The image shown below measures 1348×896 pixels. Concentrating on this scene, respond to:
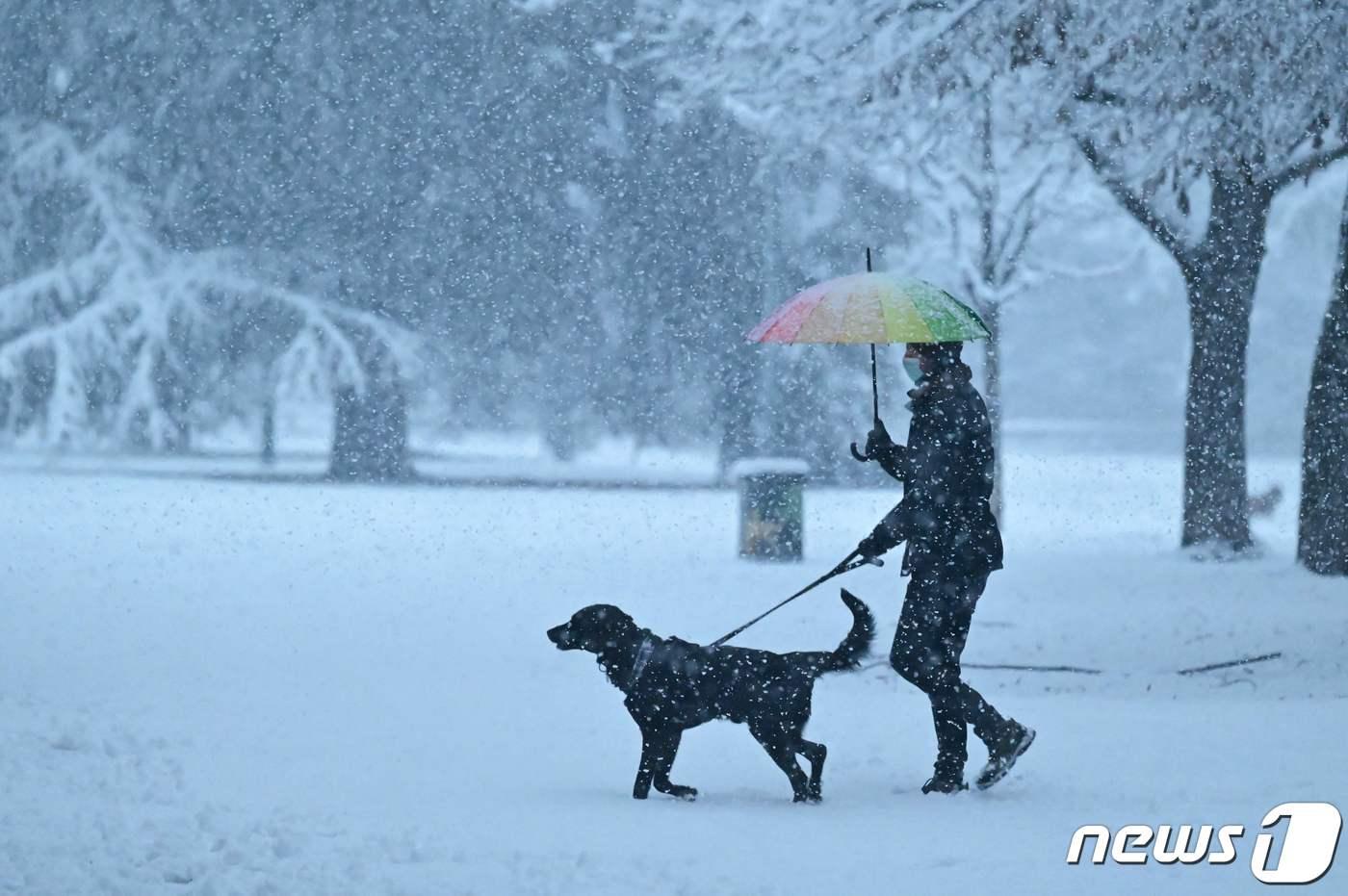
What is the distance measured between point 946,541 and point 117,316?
23990mm

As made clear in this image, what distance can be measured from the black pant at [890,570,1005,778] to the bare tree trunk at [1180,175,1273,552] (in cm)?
1196

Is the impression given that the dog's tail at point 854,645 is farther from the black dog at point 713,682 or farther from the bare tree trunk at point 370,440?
the bare tree trunk at point 370,440

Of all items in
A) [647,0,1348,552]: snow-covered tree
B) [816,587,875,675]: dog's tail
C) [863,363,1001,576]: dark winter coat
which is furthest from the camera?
[647,0,1348,552]: snow-covered tree

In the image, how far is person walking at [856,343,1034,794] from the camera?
7.83 meters

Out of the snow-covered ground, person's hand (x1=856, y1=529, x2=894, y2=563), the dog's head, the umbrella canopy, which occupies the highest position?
the umbrella canopy

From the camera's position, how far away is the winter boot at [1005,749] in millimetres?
7914

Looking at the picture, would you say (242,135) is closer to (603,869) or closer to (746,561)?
(746,561)

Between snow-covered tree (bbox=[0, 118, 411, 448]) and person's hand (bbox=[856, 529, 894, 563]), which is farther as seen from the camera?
snow-covered tree (bbox=[0, 118, 411, 448])

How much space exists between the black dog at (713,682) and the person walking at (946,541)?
0.96 ft

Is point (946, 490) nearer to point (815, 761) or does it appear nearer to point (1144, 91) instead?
point (815, 761)

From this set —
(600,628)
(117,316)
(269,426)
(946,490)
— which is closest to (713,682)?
(600,628)

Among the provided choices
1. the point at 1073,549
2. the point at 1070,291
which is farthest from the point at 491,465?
the point at 1070,291

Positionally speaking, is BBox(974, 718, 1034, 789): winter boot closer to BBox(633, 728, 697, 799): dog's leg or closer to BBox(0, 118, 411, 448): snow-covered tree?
BBox(633, 728, 697, 799): dog's leg

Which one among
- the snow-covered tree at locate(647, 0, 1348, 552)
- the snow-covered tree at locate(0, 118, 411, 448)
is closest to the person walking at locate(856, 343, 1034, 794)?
the snow-covered tree at locate(647, 0, 1348, 552)
